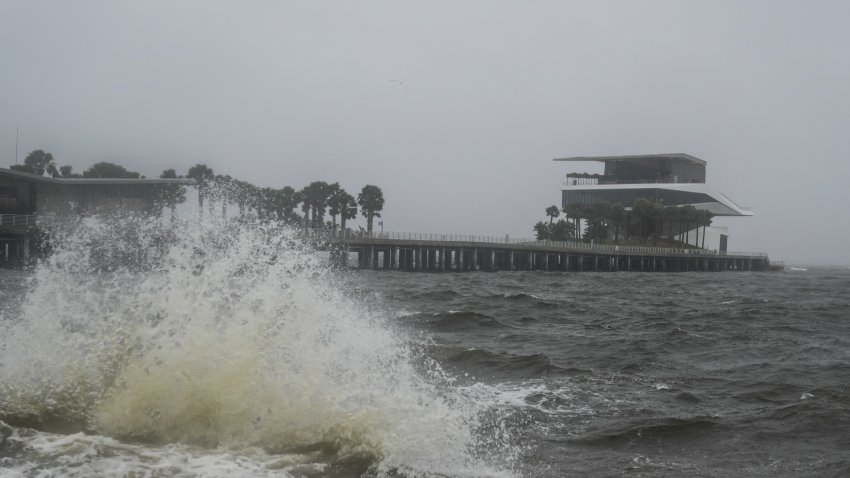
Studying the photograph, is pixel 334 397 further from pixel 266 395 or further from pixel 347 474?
pixel 347 474

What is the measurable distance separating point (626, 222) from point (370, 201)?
4499 centimetres

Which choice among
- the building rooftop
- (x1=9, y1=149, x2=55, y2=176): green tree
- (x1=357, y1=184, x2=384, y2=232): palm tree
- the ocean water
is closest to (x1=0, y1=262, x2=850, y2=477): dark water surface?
the ocean water

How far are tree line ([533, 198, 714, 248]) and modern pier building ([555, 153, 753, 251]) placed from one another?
3638mm

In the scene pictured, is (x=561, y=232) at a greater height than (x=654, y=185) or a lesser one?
lesser

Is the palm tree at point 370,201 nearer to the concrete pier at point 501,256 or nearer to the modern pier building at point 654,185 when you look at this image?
the concrete pier at point 501,256

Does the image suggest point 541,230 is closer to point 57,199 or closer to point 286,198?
point 286,198

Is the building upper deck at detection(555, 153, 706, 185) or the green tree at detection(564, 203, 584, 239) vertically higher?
the building upper deck at detection(555, 153, 706, 185)

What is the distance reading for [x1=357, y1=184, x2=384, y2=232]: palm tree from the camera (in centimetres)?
10081

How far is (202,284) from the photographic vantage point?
10336 millimetres

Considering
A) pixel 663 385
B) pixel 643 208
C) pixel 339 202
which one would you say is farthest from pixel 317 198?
pixel 663 385

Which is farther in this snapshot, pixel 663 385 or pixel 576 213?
pixel 576 213

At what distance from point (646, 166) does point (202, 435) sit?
130 metres

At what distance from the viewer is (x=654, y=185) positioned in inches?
4941

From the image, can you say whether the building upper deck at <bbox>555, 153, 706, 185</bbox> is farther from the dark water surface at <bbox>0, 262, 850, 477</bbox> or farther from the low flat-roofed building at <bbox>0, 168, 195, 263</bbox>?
the dark water surface at <bbox>0, 262, 850, 477</bbox>
